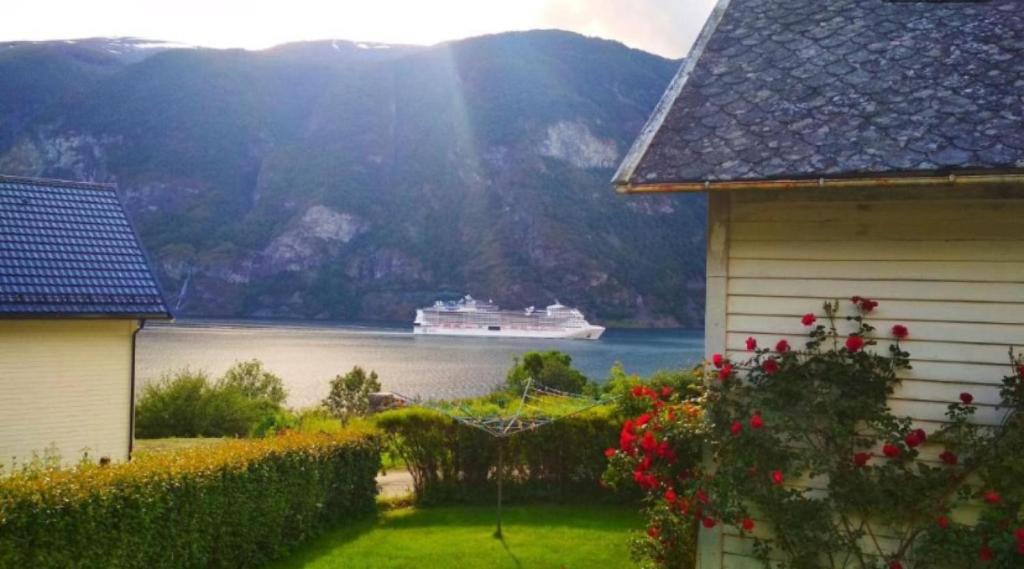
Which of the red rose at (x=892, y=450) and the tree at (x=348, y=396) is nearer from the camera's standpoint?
the red rose at (x=892, y=450)

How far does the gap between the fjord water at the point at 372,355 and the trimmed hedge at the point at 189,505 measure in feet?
58.6

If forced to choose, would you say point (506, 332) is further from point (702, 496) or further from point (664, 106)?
point (702, 496)

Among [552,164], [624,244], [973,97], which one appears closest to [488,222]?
[552,164]

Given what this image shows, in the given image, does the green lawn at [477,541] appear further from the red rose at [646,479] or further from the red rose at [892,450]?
the red rose at [892,450]

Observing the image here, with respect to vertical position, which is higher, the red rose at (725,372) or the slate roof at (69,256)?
the slate roof at (69,256)

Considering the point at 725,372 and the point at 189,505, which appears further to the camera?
the point at 189,505

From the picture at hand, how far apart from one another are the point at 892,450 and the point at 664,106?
2617 mm

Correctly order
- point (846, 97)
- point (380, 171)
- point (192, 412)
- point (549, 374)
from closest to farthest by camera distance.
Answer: point (846, 97) → point (192, 412) → point (549, 374) → point (380, 171)

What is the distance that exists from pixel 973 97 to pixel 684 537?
389 cm

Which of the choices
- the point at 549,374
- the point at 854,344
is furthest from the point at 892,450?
the point at 549,374

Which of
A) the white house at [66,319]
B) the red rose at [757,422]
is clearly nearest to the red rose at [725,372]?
the red rose at [757,422]

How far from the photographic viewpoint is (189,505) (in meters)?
8.03

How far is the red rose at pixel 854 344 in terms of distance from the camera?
16.5 ft

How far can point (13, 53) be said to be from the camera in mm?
176000
